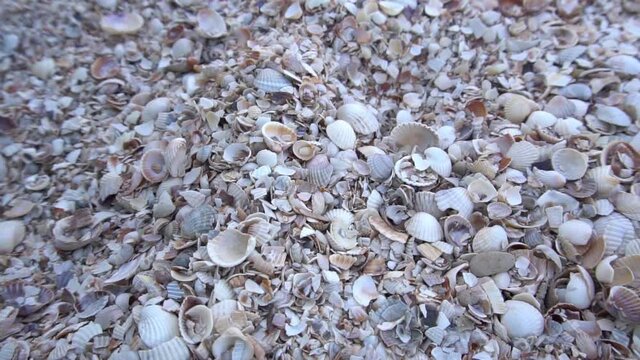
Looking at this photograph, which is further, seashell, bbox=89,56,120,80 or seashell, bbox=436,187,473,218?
seashell, bbox=89,56,120,80

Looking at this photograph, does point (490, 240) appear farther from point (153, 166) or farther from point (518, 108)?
point (153, 166)

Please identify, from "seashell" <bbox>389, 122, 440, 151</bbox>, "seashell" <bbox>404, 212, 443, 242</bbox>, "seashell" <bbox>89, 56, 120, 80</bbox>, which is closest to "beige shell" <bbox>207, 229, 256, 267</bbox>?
"seashell" <bbox>404, 212, 443, 242</bbox>

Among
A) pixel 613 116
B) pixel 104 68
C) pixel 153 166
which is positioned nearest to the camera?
pixel 153 166

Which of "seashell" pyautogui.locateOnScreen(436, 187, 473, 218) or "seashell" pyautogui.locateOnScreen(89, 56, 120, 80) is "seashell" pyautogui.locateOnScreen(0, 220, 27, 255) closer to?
"seashell" pyautogui.locateOnScreen(89, 56, 120, 80)

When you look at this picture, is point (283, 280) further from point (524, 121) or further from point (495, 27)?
point (495, 27)

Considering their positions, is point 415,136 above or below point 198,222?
above

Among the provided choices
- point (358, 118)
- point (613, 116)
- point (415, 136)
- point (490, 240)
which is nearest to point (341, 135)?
point (358, 118)
